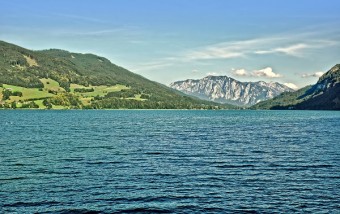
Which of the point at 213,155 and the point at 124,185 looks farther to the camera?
the point at 213,155

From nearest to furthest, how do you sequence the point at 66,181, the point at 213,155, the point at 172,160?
the point at 66,181, the point at 172,160, the point at 213,155

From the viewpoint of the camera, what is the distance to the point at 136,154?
2803 inches

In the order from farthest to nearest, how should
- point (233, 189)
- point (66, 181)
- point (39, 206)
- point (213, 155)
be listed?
point (213, 155), point (66, 181), point (233, 189), point (39, 206)

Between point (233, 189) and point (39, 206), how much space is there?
19.5m

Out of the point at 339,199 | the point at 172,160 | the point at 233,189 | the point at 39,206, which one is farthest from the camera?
the point at 172,160

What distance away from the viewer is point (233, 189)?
140ft

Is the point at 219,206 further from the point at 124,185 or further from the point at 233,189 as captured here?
the point at 124,185

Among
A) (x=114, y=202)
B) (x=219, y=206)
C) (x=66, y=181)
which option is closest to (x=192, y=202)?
(x=219, y=206)

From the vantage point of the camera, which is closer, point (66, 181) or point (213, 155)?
point (66, 181)

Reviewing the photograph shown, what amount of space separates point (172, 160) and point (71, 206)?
30389 mm

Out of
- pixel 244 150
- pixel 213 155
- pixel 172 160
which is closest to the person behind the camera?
pixel 172 160

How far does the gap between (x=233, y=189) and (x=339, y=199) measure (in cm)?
1031

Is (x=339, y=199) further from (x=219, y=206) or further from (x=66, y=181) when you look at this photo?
(x=66, y=181)

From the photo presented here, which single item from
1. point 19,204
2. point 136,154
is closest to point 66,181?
point 19,204
